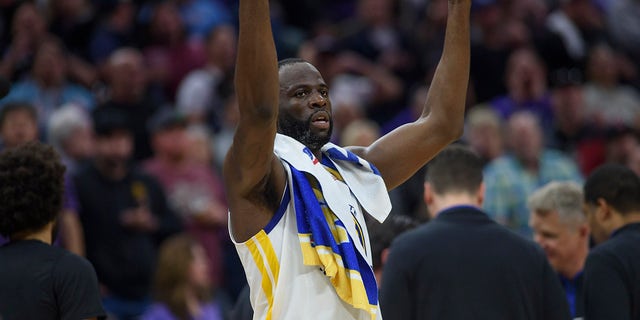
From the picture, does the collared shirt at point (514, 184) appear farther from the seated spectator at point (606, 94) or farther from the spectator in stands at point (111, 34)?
the spectator in stands at point (111, 34)

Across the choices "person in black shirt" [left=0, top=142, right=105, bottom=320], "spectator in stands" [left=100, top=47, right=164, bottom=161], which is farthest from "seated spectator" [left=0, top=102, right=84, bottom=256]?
"person in black shirt" [left=0, top=142, right=105, bottom=320]

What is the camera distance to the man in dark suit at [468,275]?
4641 mm

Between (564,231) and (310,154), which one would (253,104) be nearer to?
(310,154)

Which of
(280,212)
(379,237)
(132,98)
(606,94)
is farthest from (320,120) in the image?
(606,94)

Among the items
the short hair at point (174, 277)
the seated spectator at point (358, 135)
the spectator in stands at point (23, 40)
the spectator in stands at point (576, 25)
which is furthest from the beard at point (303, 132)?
the spectator in stands at point (576, 25)

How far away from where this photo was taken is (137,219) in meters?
7.75

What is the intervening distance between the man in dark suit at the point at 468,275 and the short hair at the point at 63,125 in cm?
406

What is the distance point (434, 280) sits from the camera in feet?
15.3

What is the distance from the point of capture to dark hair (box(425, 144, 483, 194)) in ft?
16.5

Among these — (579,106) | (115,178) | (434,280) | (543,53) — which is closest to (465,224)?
(434,280)

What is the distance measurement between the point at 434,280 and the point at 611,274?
84cm

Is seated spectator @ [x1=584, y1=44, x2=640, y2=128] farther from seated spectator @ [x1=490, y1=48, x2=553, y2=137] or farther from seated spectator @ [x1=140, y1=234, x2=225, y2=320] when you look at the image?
seated spectator @ [x1=140, y1=234, x2=225, y2=320]

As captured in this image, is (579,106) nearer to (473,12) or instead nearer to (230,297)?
(473,12)

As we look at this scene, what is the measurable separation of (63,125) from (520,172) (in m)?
3.82
